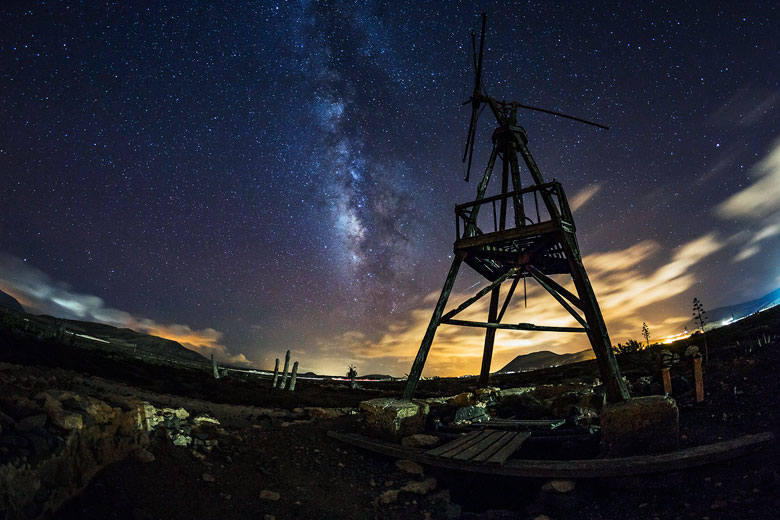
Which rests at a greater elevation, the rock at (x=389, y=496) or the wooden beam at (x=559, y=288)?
the wooden beam at (x=559, y=288)

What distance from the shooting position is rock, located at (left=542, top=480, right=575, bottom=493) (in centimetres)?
441

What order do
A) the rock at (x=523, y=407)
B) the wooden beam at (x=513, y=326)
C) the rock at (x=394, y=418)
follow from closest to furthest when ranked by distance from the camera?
the rock at (x=394, y=418), the wooden beam at (x=513, y=326), the rock at (x=523, y=407)

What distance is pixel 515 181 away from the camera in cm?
948

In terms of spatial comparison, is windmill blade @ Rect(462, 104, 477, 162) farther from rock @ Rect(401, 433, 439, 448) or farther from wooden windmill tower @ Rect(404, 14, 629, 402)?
rock @ Rect(401, 433, 439, 448)

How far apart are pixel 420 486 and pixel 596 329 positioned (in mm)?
4376

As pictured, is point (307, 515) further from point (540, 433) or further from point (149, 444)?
point (540, 433)

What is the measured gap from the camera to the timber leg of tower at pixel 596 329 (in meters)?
5.64

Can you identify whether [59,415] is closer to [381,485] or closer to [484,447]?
[381,485]

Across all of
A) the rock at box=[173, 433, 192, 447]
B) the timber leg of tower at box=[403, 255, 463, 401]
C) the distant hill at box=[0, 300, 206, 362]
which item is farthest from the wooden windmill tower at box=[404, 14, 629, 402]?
the distant hill at box=[0, 300, 206, 362]

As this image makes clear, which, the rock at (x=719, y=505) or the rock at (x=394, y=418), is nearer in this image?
the rock at (x=719, y=505)

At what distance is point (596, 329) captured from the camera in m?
6.45

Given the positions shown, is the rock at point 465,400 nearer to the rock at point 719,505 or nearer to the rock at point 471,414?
the rock at point 471,414

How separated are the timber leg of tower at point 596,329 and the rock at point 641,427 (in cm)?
74

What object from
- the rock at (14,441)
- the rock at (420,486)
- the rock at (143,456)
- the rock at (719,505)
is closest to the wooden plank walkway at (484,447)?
the rock at (420,486)
